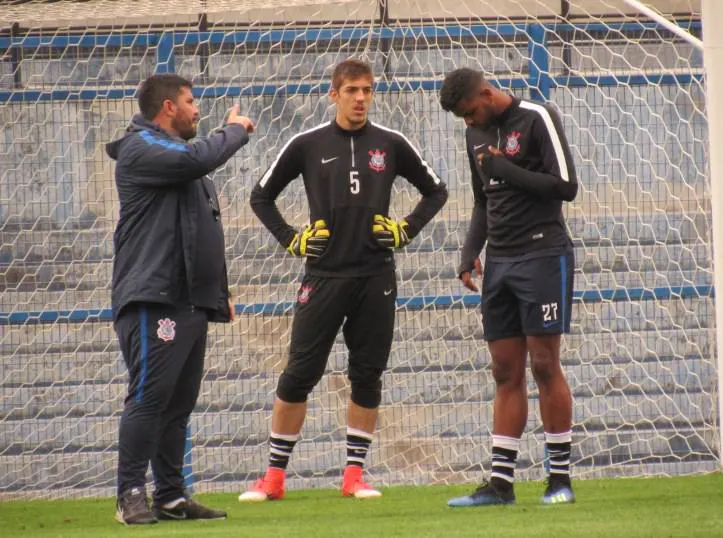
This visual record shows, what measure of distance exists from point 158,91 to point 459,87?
48.4 inches

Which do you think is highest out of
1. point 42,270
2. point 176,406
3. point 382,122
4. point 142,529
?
point 382,122

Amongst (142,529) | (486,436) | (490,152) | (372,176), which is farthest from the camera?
(486,436)

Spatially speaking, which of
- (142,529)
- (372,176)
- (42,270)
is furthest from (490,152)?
(42,270)

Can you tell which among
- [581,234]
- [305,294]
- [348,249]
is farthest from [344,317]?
[581,234]

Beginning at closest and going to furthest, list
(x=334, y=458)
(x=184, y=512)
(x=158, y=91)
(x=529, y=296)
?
(x=529, y=296), (x=158, y=91), (x=184, y=512), (x=334, y=458)

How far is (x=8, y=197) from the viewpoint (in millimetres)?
8297

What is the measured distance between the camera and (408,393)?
27.3 feet

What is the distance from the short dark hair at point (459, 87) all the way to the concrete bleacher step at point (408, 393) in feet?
9.16

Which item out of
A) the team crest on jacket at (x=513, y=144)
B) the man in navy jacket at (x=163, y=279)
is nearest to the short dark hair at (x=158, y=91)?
the man in navy jacket at (x=163, y=279)

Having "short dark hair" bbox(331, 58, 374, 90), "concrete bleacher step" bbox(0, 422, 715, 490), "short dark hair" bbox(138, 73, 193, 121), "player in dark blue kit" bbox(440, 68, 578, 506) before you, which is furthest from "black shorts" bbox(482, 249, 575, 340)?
"concrete bleacher step" bbox(0, 422, 715, 490)

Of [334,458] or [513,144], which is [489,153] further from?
[334,458]

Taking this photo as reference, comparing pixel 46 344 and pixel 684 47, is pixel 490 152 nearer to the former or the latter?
pixel 684 47

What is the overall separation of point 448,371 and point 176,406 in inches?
105

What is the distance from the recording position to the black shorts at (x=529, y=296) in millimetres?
5742
